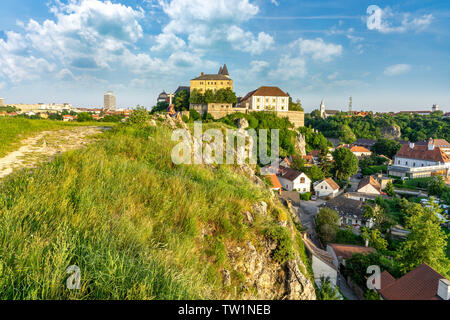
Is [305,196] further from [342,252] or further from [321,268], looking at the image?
[321,268]

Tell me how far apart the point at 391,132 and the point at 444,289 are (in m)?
102

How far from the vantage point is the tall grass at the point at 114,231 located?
2.42 m

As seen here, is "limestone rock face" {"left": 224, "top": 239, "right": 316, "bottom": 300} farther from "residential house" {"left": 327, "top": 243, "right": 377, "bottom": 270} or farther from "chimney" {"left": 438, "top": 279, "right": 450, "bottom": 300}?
"residential house" {"left": 327, "top": 243, "right": 377, "bottom": 270}

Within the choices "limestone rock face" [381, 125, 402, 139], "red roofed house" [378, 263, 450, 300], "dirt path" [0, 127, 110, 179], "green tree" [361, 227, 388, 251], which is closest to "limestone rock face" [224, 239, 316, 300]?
"dirt path" [0, 127, 110, 179]

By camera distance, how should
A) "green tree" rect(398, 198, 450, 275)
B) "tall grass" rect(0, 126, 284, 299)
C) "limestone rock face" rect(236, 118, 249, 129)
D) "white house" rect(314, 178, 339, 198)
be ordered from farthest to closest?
"limestone rock face" rect(236, 118, 249, 129)
"white house" rect(314, 178, 339, 198)
"green tree" rect(398, 198, 450, 275)
"tall grass" rect(0, 126, 284, 299)

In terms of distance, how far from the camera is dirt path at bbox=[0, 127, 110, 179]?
6.36 m

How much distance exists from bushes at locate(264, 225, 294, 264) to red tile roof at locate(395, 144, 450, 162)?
61.1m

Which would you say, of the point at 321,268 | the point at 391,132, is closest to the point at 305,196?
the point at 321,268

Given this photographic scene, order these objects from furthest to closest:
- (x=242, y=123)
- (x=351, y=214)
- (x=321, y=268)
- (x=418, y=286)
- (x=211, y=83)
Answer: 1. (x=211, y=83)
2. (x=242, y=123)
3. (x=351, y=214)
4. (x=321, y=268)
5. (x=418, y=286)

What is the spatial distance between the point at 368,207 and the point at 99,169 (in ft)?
91.6

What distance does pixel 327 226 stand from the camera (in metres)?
22.1

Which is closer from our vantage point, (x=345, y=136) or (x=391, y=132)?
(x=345, y=136)

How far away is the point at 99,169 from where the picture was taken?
19.0 ft

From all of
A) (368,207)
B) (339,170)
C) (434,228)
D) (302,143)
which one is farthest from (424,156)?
(434,228)
